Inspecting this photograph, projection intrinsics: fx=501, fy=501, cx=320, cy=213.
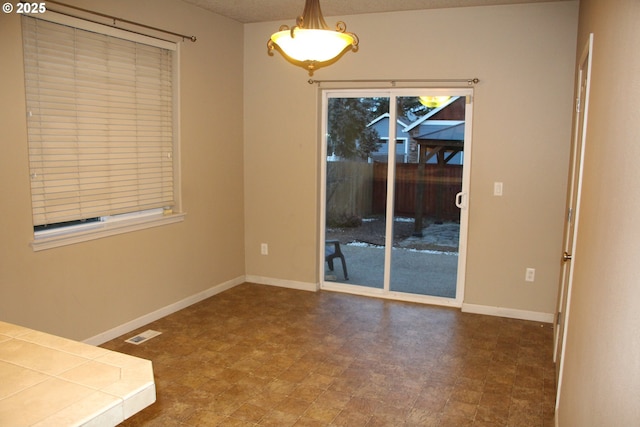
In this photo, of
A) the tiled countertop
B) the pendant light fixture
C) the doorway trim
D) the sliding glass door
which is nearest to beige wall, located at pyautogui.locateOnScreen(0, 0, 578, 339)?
the sliding glass door

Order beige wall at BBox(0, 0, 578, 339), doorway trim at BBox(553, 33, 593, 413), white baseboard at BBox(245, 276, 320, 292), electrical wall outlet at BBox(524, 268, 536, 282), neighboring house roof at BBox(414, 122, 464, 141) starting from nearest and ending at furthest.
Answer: doorway trim at BBox(553, 33, 593, 413)
beige wall at BBox(0, 0, 578, 339)
electrical wall outlet at BBox(524, 268, 536, 282)
neighboring house roof at BBox(414, 122, 464, 141)
white baseboard at BBox(245, 276, 320, 292)

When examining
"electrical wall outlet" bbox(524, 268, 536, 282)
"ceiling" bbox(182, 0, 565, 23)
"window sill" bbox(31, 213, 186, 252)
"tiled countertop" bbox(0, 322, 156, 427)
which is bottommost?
"electrical wall outlet" bbox(524, 268, 536, 282)

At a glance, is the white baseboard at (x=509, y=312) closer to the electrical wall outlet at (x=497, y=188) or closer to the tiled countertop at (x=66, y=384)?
the electrical wall outlet at (x=497, y=188)

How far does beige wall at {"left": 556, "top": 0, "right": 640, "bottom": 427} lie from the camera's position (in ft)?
3.70

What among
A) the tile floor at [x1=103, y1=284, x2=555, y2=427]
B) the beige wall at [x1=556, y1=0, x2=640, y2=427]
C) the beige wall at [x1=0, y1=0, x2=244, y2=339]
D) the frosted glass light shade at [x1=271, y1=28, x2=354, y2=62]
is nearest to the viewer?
the beige wall at [x1=556, y1=0, x2=640, y2=427]

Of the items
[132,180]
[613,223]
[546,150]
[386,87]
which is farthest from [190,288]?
[613,223]

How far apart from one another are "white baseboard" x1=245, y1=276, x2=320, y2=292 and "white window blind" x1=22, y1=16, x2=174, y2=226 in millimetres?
1427

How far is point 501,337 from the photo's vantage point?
398 cm

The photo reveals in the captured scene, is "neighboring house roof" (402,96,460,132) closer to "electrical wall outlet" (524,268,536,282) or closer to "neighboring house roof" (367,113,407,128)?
"neighboring house roof" (367,113,407,128)

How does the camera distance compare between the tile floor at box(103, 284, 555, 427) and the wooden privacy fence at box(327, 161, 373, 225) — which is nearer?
the tile floor at box(103, 284, 555, 427)

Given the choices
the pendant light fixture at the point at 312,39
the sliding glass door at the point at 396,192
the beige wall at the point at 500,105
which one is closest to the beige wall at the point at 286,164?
the beige wall at the point at 500,105

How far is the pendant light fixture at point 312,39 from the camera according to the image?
2359 millimetres

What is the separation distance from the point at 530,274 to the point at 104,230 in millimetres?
3492

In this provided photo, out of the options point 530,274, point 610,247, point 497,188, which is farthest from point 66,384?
point 530,274
